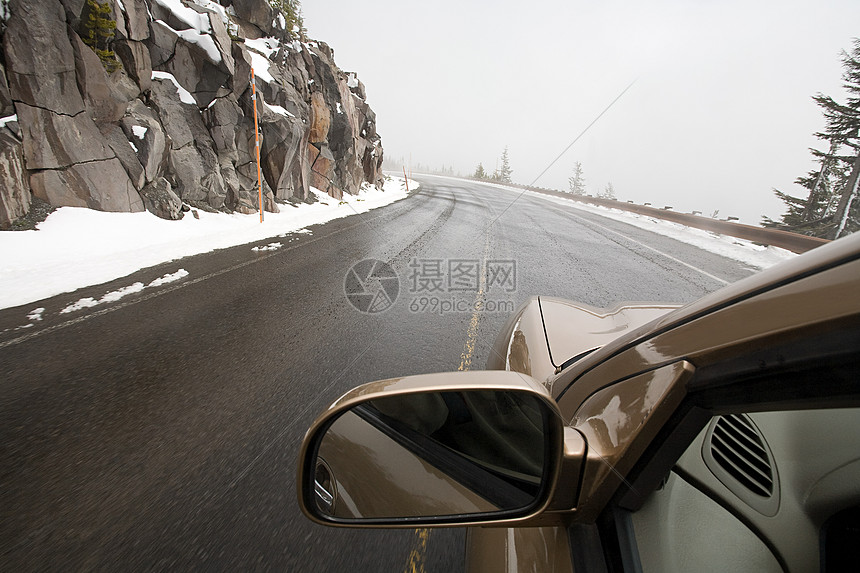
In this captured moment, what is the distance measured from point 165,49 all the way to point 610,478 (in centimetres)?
1342

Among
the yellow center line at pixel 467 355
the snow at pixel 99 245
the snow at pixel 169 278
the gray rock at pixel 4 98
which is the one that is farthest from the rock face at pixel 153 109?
the yellow center line at pixel 467 355

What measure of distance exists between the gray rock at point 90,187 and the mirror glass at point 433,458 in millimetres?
9663

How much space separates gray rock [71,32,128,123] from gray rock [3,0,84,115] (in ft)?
0.44

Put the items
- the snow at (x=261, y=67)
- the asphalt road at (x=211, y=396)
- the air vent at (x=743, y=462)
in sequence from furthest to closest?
the snow at (x=261, y=67), the asphalt road at (x=211, y=396), the air vent at (x=743, y=462)

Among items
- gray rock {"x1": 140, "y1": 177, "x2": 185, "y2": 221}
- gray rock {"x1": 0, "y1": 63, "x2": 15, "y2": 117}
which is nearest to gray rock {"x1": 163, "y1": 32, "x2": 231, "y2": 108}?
gray rock {"x1": 140, "y1": 177, "x2": 185, "y2": 221}

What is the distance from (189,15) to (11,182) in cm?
710

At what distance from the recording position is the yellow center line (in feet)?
5.50

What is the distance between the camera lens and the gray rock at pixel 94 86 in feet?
24.6

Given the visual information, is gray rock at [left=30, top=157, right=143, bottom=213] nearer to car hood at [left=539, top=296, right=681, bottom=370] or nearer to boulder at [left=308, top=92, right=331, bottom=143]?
boulder at [left=308, top=92, right=331, bottom=143]

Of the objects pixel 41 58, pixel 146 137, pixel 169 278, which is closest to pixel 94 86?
pixel 41 58

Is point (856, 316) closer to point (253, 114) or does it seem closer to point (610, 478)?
point (610, 478)

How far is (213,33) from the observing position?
10.6m

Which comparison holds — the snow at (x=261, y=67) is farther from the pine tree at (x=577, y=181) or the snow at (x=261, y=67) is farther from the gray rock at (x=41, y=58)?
the pine tree at (x=577, y=181)

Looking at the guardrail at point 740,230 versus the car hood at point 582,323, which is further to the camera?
the guardrail at point 740,230
